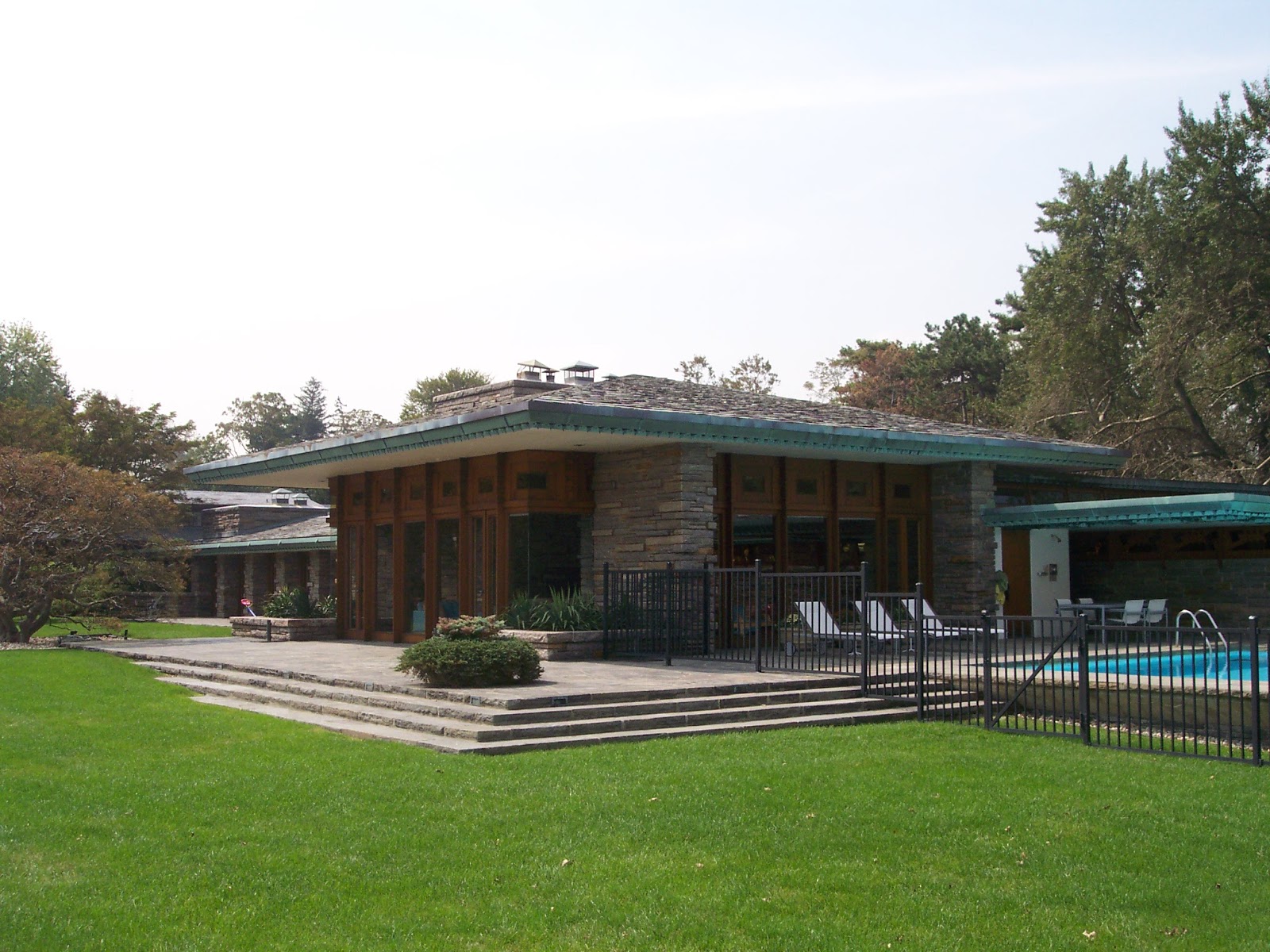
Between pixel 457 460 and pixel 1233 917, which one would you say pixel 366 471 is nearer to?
pixel 457 460

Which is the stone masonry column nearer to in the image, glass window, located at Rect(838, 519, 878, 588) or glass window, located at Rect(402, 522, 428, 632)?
glass window, located at Rect(402, 522, 428, 632)

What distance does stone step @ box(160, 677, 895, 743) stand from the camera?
34.6ft

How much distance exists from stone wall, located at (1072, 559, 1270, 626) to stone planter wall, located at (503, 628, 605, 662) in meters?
11.3

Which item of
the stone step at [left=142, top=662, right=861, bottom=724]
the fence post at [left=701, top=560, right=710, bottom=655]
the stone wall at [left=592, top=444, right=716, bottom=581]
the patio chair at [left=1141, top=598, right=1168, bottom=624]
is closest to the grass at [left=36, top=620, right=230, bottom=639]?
the stone wall at [left=592, top=444, right=716, bottom=581]

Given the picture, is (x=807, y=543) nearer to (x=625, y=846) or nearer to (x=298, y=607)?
(x=298, y=607)

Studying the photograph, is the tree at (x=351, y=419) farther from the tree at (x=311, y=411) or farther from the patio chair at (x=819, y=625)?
the patio chair at (x=819, y=625)

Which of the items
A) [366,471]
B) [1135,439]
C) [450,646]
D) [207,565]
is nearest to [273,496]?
[207,565]

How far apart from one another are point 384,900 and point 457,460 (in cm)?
1355

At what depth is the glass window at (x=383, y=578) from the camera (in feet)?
69.3

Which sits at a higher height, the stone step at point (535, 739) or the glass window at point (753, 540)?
the glass window at point (753, 540)

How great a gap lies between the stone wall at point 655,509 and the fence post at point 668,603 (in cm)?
88

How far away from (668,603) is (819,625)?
2.30 m

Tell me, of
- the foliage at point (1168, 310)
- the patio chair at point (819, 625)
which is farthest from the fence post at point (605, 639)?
the foliage at point (1168, 310)

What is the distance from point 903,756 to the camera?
9.89 metres
